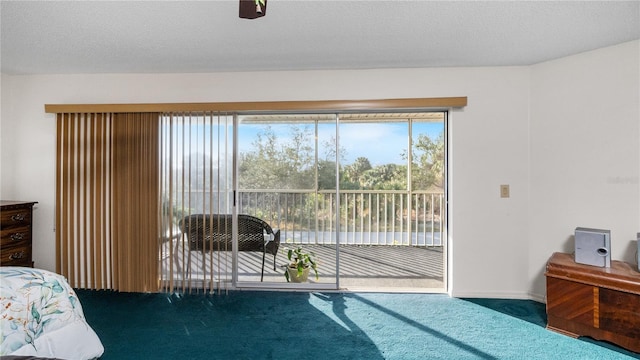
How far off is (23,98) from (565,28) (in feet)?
16.6

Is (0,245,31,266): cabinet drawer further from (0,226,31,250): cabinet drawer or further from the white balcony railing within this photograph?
the white balcony railing

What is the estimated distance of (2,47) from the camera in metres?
2.57

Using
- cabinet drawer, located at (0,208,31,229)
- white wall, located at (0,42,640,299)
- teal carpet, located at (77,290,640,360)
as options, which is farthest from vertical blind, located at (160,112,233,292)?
cabinet drawer, located at (0,208,31,229)

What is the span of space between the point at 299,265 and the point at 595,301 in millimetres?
2480

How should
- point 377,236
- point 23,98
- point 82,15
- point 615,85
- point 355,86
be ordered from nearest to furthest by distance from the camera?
point 82,15 → point 615,85 → point 355,86 → point 23,98 → point 377,236

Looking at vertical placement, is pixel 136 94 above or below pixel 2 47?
below

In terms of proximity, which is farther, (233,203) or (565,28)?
(233,203)

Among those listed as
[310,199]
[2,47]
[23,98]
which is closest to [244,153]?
[310,199]

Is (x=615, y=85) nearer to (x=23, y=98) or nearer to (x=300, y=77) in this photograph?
(x=300, y=77)

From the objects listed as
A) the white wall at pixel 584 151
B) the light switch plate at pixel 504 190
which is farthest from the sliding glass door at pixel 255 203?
the white wall at pixel 584 151

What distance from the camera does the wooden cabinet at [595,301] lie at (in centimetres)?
211

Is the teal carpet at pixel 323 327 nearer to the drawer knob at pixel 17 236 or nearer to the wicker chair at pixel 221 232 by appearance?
the wicker chair at pixel 221 232

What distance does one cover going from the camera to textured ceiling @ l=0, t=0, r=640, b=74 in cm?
196

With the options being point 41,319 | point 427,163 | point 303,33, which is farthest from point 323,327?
point 427,163
